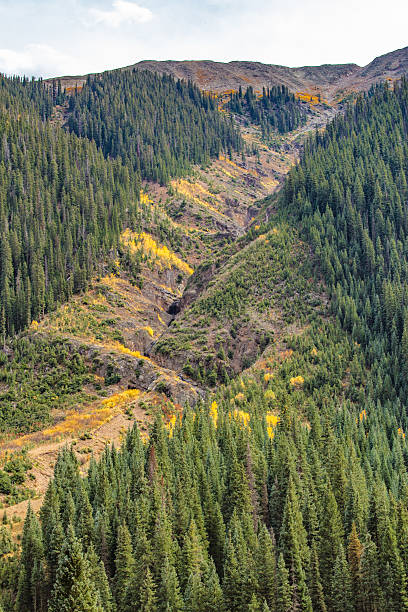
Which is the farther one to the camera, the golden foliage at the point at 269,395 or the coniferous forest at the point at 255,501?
the golden foliage at the point at 269,395

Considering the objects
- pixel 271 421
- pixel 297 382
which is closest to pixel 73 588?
pixel 271 421

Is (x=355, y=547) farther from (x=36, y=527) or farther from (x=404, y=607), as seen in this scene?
(x=36, y=527)

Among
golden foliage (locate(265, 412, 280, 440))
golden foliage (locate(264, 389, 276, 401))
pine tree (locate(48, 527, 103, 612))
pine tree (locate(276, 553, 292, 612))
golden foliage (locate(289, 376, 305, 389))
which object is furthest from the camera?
golden foliage (locate(289, 376, 305, 389))

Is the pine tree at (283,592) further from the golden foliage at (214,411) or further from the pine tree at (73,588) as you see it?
the golden foliage at (214,411)

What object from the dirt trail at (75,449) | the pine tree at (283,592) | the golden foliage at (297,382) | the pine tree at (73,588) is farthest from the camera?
the golden foliage at (297,382)

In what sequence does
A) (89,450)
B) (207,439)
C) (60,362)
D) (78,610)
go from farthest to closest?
(60,362), (89,450), (207,439), (78,610)

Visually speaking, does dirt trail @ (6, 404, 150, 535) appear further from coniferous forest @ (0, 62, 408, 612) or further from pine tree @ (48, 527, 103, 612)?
pine tree @ (48, 527, 103, 612)

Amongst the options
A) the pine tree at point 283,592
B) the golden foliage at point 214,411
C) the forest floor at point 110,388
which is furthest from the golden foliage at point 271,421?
the pine tree at point 283,592

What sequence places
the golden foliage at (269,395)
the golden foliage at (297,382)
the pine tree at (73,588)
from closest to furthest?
the pine tree at (73,588), the golden foliage at (269,395), the golden foliage at (297,382)

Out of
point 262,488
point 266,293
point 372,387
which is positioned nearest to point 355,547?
point 262,488

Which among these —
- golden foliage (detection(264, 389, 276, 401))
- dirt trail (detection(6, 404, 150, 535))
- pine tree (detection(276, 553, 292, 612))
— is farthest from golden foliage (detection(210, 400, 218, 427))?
pine tree (detection(276, 553, 292, 612))

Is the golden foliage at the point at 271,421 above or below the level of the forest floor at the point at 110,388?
below
